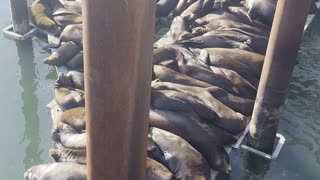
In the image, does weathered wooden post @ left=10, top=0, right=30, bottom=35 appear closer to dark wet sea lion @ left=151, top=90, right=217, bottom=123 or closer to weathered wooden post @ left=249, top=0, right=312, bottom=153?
dark wet sea lion @ left=151, top=90, right=217, bottom=123

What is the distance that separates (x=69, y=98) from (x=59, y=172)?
99.8 inches

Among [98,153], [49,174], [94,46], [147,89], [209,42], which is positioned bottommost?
[49,174]

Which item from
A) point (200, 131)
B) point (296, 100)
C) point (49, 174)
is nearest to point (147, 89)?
point (49, 174)

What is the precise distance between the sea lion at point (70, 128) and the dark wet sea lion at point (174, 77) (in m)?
2.14

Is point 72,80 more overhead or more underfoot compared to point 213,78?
more underfoot

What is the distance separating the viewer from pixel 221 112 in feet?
28.8

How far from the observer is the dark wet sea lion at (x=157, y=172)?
696 centimetres

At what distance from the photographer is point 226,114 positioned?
8.78m

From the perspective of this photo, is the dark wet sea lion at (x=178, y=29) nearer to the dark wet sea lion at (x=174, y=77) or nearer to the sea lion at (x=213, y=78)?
the sea lion at (x=213, y=78)

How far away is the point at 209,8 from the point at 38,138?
6.97 m

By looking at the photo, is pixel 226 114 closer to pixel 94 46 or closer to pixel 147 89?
pixel 147 89

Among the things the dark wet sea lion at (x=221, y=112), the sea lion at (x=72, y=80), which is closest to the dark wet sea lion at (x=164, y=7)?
the sea lion at (x=72, y=80)

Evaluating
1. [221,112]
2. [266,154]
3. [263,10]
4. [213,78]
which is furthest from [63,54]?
[263,10]

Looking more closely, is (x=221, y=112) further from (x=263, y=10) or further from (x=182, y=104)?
(x=263, y=10)
